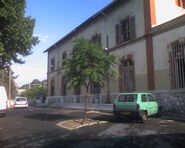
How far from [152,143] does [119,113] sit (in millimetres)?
4810

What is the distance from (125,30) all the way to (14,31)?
394 inches

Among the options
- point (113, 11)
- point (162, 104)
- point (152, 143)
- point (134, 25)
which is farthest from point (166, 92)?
point (113, 11)

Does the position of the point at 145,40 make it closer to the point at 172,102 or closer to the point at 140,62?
the point at 140,62

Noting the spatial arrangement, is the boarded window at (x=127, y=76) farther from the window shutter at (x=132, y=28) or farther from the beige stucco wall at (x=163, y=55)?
the beige stucco wall at (x=163, y=55)

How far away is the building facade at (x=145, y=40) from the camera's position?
14195mm

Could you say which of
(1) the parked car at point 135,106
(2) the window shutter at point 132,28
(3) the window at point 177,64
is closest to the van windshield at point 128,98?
(1) the parked car at point 135,106

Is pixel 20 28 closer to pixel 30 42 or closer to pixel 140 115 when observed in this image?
pixel 30 42

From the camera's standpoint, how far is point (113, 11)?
68.0 ft

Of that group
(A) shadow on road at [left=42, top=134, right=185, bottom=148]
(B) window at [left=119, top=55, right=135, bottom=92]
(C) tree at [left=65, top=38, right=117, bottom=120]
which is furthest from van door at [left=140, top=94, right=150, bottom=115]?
(B) window at [left=119, top=55, right=135, bottom=92]

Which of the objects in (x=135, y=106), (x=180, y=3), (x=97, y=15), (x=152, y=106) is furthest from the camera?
(x=97, y=15)

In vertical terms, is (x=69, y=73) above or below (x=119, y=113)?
above

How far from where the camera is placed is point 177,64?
14.1 meters

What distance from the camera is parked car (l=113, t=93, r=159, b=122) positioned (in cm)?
1097

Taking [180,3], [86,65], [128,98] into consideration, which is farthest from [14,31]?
[180,3]
